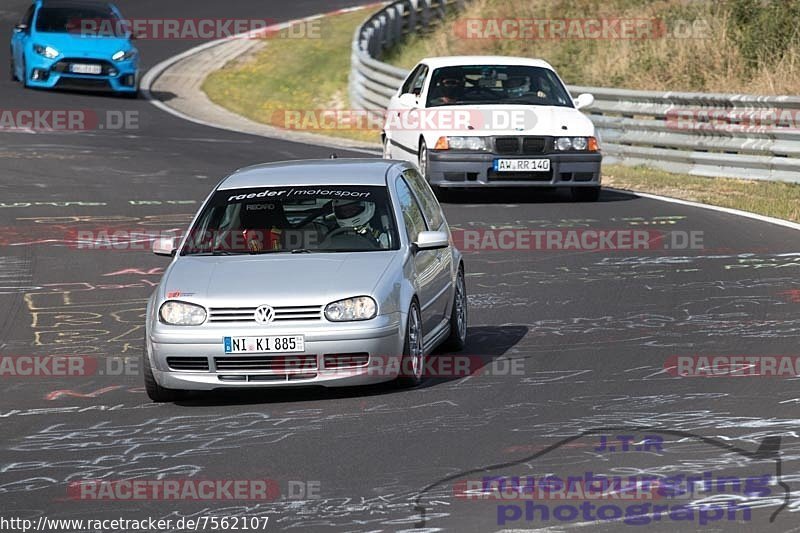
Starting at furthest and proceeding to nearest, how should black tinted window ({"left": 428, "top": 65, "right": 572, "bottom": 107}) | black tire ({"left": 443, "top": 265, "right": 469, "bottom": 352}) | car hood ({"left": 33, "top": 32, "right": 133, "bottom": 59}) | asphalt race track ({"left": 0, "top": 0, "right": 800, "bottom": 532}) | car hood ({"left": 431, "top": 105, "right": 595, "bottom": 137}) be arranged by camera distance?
car hood ({"left": 33, "top": 32, "right": 133, "bottom": 59}) < black tinted window ({"left": 428, "top": 65, "right": 572, "bottom": 107}) < car hood ({"left": 431, "top": 105, "right": 595, "bottom": 137}) < black tire ({"left": 443, "top": 265, "right": 469, "bottom": 352}) < asphalt race track ({"left": 0, "top": 0, "right": 800, "bottom": 532})

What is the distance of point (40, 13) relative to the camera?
105 feet

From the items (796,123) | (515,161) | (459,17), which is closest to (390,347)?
(515,161)

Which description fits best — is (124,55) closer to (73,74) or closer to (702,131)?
(73,74)

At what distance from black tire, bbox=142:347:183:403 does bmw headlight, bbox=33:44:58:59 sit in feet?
72.0

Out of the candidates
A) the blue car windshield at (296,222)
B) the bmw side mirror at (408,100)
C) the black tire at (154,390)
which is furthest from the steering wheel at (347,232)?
the bmw side mirror at (408,100)

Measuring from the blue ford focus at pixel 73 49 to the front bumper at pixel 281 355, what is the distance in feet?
72.4

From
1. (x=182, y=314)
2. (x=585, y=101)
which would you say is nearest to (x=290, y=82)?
(x=585, y=101)

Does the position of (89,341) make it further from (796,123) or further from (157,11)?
(157,11)

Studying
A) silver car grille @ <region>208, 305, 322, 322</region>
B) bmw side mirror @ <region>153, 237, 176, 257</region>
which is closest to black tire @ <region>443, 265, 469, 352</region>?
silver car grille @ <region>208, 305, 322, 322</region>

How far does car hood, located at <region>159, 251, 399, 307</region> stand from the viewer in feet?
31.4

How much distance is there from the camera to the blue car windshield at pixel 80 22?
31.4 meters

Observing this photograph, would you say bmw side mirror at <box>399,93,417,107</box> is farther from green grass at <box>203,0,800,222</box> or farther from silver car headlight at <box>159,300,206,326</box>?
silver car headlight at <box>159,300,206,326</box>

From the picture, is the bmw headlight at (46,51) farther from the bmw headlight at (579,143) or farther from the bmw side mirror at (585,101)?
the bmw headlight at (579,143)

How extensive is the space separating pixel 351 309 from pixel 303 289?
299 mm
